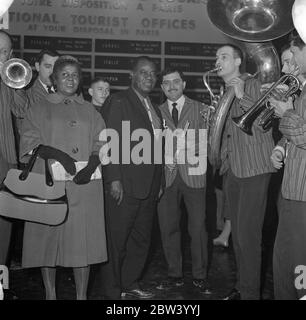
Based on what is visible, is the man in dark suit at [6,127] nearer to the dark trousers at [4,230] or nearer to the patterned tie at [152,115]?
the dark trousers at [4,230]

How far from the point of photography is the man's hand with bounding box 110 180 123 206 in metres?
4.16

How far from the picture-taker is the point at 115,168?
415 centimetres

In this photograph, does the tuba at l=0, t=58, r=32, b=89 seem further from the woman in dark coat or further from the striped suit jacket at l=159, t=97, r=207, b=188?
the striped suit jacket at l=159, t=97, r=207, b=188

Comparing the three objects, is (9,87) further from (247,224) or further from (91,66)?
(91,66)

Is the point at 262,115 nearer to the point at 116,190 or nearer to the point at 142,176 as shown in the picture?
the point at 142,176

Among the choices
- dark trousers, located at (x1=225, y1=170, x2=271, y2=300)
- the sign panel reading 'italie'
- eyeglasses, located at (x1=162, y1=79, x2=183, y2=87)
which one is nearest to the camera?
dark trousers, located at (x1=225, y1=170, x2=271, y2=300)

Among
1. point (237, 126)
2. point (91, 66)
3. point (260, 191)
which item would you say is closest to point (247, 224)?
point (260, 191)

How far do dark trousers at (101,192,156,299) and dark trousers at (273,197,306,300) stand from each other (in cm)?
123

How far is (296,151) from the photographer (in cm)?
332

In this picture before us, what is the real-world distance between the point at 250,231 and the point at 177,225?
875mm

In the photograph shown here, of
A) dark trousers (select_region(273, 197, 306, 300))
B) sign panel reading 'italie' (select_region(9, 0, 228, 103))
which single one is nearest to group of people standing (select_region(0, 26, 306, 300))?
dark trousers (select_region(273, 197, 306, 300))

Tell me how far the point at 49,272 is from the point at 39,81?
1.58 m

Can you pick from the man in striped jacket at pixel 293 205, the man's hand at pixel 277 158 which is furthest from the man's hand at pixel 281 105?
the man's hand at pixel 277 158

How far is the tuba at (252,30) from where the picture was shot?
416cm
